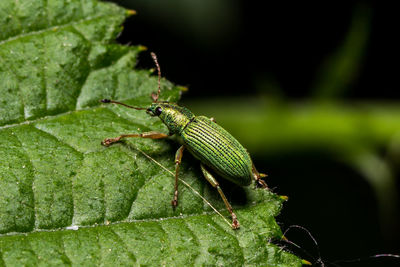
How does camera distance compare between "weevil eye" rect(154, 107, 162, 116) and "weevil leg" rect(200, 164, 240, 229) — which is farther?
"weevil eye" rect(154, 107, 162, 116)

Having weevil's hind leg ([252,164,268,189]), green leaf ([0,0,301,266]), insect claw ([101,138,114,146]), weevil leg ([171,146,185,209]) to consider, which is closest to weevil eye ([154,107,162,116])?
green leaf ([0,0,301,266])

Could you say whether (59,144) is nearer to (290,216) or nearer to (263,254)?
(263,254)

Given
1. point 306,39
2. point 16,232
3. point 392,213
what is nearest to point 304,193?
point 392,213

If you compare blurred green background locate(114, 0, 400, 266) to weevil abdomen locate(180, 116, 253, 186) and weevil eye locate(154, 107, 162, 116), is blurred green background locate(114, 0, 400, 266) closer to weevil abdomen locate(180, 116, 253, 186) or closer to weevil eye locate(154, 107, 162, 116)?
weevil abdomen locate(180, 116, 253, 186)

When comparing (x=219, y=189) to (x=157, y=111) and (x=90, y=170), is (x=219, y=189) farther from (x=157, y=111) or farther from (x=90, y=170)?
(x=90, y=170)

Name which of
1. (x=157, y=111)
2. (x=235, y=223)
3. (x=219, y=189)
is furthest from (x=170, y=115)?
(x=235, y=223)
